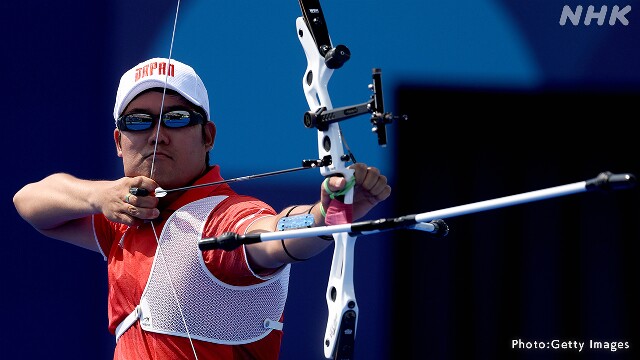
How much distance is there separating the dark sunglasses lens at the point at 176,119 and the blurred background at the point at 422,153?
0.86 metres

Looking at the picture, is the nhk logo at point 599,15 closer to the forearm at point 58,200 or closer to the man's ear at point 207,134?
the man's ear at point 207,134

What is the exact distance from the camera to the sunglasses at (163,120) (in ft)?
8.41

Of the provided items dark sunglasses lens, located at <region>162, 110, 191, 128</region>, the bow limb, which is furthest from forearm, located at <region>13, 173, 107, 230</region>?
the bow limb

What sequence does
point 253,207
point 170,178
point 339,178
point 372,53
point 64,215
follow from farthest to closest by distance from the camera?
point 372,53, point 64,215, point 170,178, point 253,207, point 339,178

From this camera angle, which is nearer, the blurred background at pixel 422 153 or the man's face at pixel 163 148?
the man's face at pixel 163 148

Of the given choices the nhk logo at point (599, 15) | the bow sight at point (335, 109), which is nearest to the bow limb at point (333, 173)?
the bow sight at point (335, 109)

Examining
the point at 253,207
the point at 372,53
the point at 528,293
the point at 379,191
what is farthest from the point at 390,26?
the point at 379,191

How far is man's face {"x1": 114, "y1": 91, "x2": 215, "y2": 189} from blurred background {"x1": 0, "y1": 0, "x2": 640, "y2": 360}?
834mm

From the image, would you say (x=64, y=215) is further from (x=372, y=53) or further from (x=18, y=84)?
(x=372, y=53)

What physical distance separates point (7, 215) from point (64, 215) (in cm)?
90

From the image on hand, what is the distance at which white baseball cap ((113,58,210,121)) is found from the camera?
8.45 ft

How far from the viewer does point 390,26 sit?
3.48 metres

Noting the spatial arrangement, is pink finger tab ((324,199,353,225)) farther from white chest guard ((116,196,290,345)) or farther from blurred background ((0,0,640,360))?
blurred background ((0,0,640,360))

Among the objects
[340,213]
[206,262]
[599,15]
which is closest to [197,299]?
[206,262]
